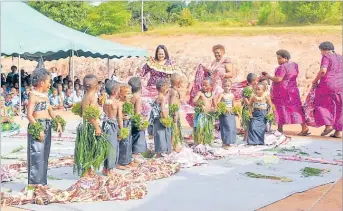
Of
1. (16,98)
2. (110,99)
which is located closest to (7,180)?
(110,99)

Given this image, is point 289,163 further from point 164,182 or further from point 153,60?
point 153,60

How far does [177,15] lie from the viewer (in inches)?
1768

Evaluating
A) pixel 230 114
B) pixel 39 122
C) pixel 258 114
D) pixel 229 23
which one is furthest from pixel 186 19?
pixel 39 122

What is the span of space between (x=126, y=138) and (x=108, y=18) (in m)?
37.2

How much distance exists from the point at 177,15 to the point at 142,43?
11340 mm

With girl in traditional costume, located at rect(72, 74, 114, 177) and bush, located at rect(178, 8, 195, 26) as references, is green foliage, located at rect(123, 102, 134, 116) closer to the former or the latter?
girl in traditional costume, located at rect(72, 74, 114, 177)

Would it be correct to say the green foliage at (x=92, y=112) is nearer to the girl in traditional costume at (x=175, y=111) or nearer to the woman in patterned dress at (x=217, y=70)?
the girl in traditional costume at (x=175, y=111)


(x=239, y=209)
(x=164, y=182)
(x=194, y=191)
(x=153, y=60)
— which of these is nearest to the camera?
(x=239, y=209)

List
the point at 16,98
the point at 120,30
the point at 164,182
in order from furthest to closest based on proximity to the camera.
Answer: the point at 120,30 → the point at 16,98 → the point at 164,182

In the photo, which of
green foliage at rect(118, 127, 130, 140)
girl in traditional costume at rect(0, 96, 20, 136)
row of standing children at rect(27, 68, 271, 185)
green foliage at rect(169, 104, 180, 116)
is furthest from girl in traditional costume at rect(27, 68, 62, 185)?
girl in traditional costume at rect(0, 96, 20, 136)

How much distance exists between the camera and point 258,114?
30.0ft

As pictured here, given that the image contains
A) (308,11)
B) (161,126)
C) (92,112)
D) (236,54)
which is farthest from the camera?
(308,11)

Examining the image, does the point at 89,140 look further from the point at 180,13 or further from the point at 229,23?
the point at 180,13

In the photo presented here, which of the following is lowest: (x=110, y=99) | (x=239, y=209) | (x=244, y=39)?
(x=239, y=209)
